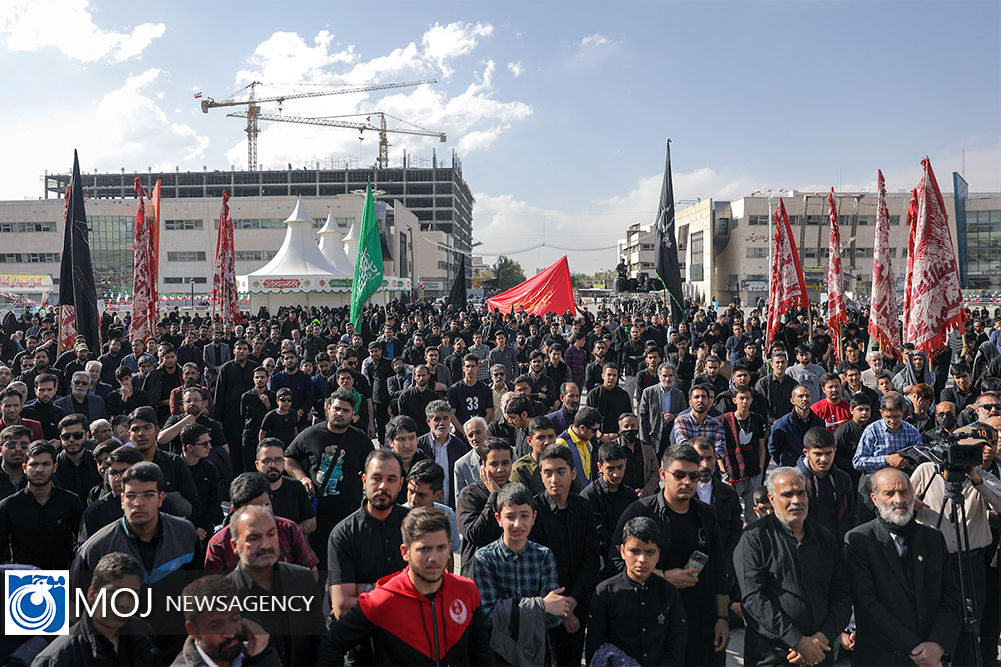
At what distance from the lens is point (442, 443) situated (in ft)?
19.5

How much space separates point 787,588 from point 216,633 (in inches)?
107

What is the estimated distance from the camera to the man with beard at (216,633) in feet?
8.72

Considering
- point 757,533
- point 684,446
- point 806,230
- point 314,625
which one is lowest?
point 314,625

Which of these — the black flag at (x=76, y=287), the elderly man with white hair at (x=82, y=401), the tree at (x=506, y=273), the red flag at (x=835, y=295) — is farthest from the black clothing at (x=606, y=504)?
the tree at (x=506, y=273)

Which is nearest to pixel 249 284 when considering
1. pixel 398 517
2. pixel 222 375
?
pixel 222 375

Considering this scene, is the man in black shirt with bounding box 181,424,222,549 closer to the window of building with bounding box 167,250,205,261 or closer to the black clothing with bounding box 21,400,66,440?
the black clothing with bounding box 21,400,66,440

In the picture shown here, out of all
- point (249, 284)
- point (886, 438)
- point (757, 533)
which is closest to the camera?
point (757, 533)

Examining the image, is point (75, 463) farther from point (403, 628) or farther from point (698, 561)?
point (698, 561)

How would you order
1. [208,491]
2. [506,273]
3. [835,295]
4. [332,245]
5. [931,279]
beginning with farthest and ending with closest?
[506,273] → [332,245] → [835,295] → [931,279] → [208,491]

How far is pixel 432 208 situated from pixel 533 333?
99754 mm

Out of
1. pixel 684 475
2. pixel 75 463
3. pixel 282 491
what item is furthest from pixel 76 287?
pixel 684 475

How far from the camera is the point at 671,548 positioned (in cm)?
377

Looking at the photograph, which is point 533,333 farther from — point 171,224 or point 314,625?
point 171,224

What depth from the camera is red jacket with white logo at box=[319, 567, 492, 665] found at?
2783mm
